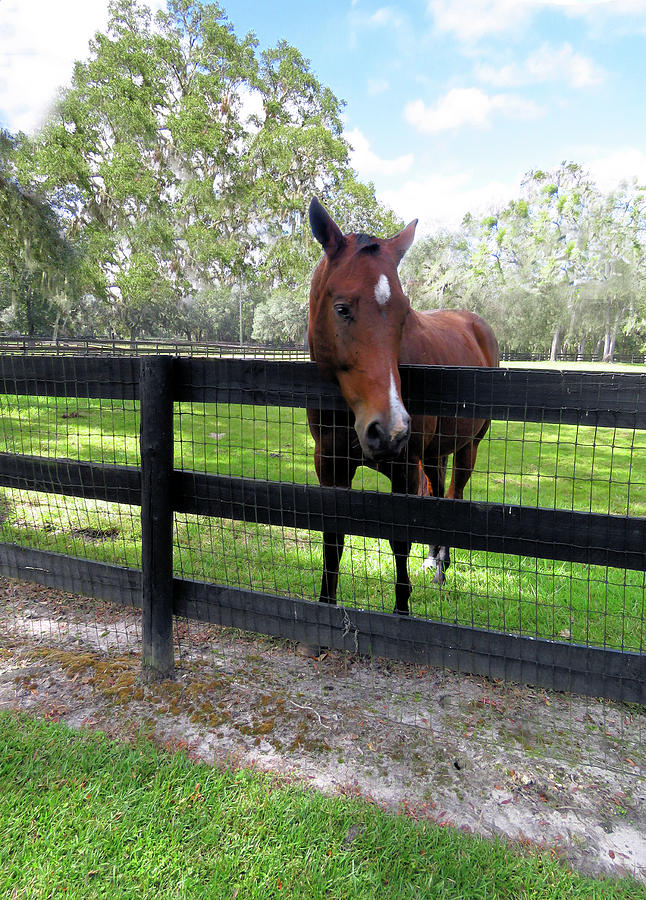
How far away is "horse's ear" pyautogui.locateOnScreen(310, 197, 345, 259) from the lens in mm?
2568

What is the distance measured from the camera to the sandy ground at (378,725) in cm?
196

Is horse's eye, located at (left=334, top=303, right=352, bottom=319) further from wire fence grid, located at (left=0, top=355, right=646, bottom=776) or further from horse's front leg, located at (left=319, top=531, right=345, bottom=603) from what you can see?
horse's front leg, located at (left=319, top=531, right=345, bottom=603)

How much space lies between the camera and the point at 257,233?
22.7 metres

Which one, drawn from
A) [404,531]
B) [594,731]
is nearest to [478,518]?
[404,531]

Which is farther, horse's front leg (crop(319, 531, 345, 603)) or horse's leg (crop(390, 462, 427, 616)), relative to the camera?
horse's front leg (crop(319, 531, 345, 603))

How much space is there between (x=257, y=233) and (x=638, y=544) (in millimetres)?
23286

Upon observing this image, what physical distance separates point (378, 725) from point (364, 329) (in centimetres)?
184

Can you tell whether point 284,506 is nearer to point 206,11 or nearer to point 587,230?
point 206,11

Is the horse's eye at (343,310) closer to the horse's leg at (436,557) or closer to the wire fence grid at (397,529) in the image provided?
the wire fence grid at (397,529)

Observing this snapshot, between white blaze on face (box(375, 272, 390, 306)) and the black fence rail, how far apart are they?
37 cm

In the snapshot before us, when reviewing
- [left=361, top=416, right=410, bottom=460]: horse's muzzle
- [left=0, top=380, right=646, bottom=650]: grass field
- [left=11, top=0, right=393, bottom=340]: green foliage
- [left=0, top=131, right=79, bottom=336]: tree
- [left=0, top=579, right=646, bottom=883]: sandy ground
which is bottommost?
[left=0, top=579, right=646, bottom=883]: sandy ground

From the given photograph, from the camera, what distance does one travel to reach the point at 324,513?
8.02 ft

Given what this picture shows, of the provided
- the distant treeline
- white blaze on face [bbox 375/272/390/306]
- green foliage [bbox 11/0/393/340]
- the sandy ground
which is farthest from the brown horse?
green foliage [bbox 11/0/393/340]

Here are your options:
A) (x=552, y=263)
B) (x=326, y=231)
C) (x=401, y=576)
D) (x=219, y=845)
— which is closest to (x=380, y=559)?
(x=401, y=576)
